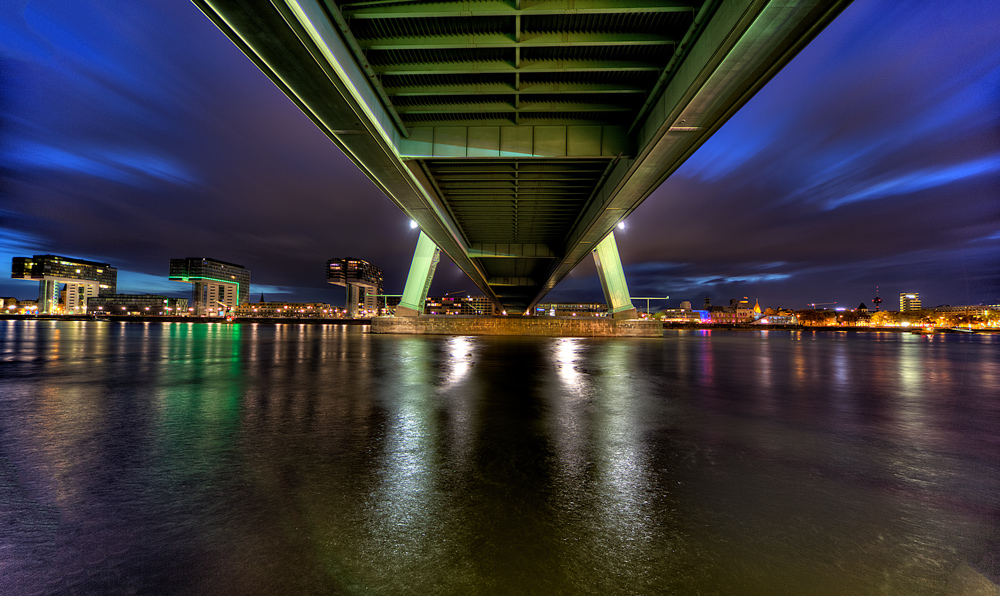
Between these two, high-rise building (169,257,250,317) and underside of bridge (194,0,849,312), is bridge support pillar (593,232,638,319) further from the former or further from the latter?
high-rise building (169,257,250,317)

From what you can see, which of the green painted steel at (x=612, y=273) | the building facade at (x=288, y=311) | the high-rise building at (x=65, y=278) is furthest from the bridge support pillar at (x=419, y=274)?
the high-rise building at (x=65, y=278)

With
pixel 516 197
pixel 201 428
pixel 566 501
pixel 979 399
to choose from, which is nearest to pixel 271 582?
pixel 566 501

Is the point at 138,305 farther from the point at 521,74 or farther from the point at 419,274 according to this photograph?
the point at 521,74

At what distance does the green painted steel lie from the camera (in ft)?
107

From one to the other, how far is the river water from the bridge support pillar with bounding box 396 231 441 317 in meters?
24.7

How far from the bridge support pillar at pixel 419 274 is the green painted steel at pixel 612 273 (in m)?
13.2

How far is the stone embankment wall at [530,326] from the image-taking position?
33.5 meters

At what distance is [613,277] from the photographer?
108ft

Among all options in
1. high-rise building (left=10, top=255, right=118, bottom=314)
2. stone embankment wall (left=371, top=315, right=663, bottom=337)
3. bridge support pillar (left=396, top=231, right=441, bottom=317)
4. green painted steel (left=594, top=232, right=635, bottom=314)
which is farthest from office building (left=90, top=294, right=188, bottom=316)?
A: green painted steel (left=594, top=232, right=635, bottom=314)

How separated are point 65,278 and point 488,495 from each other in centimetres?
20974

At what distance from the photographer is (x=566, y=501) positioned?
330 centimetres

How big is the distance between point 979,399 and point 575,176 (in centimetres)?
1432

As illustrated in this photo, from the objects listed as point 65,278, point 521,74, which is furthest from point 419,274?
point 65,278

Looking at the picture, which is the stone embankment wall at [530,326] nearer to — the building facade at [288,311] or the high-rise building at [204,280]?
the building facade at [288,311]
